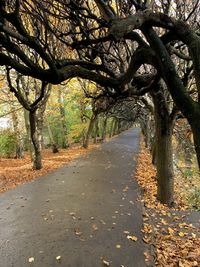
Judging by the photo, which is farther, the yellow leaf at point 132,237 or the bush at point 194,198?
the bush at point 194,198

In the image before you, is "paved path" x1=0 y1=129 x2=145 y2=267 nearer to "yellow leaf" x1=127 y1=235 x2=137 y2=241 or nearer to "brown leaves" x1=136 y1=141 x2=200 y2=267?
"yellow leaf" x1=127 y1=235 x2=137 y2=241

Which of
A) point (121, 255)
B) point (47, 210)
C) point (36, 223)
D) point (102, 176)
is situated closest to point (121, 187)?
point (102, 176)

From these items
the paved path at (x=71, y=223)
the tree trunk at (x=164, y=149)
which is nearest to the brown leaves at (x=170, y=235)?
the paved path at (x=71, y=223)

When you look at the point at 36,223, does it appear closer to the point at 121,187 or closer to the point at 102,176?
the point at 121,187

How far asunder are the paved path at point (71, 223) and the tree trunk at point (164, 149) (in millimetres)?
1043

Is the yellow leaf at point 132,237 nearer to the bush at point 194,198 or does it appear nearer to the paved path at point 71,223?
the paved path at point 71,223

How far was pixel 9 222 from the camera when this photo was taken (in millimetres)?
7434

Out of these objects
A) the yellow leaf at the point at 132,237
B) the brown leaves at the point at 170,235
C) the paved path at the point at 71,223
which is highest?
the paved path at the point at 71,223

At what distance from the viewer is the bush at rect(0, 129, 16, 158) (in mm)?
25000

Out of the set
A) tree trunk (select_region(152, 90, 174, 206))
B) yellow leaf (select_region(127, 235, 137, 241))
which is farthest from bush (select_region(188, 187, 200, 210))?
yellow leaf (select_region(127, 235, 137, 241))

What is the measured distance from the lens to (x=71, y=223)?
7.17m

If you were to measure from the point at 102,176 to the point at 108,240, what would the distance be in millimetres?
6973

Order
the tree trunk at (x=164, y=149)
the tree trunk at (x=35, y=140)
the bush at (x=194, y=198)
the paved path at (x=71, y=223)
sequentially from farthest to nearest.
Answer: the tree trunk at (x=35, y=140), the bush at (x=194, y=198), the tree trunk at (x=164, y=149), the paved path at (x=71, y=223)

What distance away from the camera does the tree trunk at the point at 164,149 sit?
923 cm
